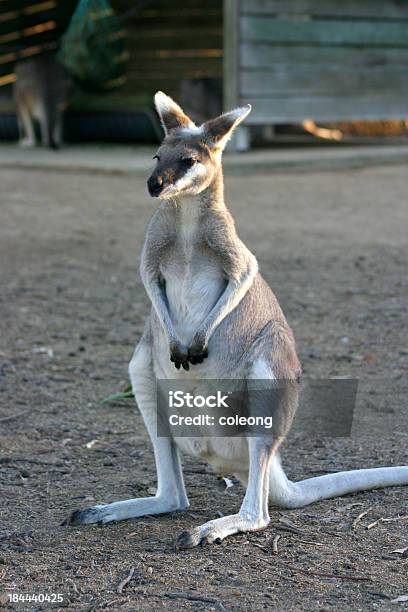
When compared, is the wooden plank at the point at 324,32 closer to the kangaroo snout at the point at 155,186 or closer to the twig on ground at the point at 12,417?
the twig on ground at the point at 12,417

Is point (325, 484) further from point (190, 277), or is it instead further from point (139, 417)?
point (139, 417)

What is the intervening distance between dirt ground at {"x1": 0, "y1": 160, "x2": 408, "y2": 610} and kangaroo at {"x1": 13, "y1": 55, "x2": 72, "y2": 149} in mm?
2332

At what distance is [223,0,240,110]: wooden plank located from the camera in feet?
32.9

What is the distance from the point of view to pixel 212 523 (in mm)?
2912

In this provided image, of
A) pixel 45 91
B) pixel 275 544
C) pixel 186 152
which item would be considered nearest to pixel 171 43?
pixel 45 91

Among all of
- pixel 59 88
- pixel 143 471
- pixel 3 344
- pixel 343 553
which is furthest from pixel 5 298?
pixel 59 88

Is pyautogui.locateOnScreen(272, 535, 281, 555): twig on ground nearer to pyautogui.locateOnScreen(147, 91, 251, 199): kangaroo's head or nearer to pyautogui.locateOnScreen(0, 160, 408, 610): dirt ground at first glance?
pyautogui.locateOnScreen(0, 160, 408, 610): dirt ground

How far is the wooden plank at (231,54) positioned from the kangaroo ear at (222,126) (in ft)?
23.0

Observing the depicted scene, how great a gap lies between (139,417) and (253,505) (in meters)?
1.26

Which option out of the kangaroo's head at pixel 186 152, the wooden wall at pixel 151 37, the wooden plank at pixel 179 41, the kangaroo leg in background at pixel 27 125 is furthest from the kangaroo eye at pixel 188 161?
the wooden plank at pixel 179 41

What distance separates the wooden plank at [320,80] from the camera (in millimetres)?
10266

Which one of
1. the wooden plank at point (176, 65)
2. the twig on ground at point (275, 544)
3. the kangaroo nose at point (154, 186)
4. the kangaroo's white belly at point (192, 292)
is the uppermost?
the kangaroo nose at point (154, 186)

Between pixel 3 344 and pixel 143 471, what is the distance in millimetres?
1683

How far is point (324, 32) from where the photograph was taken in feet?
35.0
